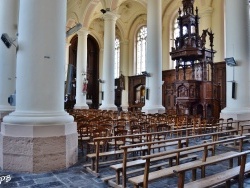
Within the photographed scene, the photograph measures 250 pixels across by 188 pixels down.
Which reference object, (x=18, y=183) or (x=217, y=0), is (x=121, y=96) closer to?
(x=217, y=0)

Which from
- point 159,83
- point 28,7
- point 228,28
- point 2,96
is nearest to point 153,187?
point 28,7

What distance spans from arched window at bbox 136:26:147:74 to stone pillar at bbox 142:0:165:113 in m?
10.3

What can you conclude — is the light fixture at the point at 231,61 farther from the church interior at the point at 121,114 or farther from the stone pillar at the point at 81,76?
the stone pillar at the point at 81,76

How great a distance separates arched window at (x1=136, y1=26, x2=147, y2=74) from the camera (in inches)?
954

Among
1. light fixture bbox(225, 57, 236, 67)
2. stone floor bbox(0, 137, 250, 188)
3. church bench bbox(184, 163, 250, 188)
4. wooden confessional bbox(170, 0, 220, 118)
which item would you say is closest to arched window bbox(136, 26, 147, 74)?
wooden confessional bbox(170, 0, 220, 118)

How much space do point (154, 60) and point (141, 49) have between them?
37.7 feet

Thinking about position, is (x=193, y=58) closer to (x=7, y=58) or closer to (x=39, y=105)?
(x=7, y=58)

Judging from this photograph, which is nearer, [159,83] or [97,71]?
[159,83]

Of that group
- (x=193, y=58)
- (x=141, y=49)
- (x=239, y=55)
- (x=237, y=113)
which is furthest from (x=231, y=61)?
(x=141, y=49)

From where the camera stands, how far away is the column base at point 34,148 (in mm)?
4461

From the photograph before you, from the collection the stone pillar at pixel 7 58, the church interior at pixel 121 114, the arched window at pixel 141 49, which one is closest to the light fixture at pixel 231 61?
the church interior at pixel 121 114

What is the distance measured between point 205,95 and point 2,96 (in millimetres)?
10067

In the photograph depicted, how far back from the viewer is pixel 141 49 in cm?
2470

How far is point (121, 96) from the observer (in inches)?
1004
